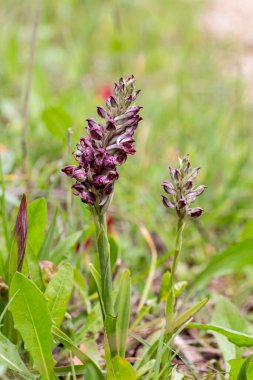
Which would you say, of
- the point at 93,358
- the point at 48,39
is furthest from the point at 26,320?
the point at 48,39

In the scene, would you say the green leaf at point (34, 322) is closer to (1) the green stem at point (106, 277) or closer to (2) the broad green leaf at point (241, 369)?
(1) the green stem at point (106, 277)

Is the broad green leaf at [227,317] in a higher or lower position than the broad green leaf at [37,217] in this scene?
lower

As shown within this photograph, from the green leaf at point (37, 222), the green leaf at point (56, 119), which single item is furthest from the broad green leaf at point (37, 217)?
the green leaf at point (56, 119)

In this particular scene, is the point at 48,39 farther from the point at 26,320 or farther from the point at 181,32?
the point at 26,320

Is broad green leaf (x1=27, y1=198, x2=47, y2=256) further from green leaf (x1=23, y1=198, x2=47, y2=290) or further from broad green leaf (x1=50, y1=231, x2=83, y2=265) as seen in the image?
broad green leaf (x1=50, y1=231, x2=83, y2=265)

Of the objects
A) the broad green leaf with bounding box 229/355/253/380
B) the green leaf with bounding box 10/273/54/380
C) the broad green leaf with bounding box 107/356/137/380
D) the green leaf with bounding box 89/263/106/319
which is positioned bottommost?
the broad green leaf with bounding box 107/356/137/380

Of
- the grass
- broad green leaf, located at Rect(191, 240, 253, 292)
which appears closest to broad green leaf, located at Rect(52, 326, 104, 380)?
the grass
